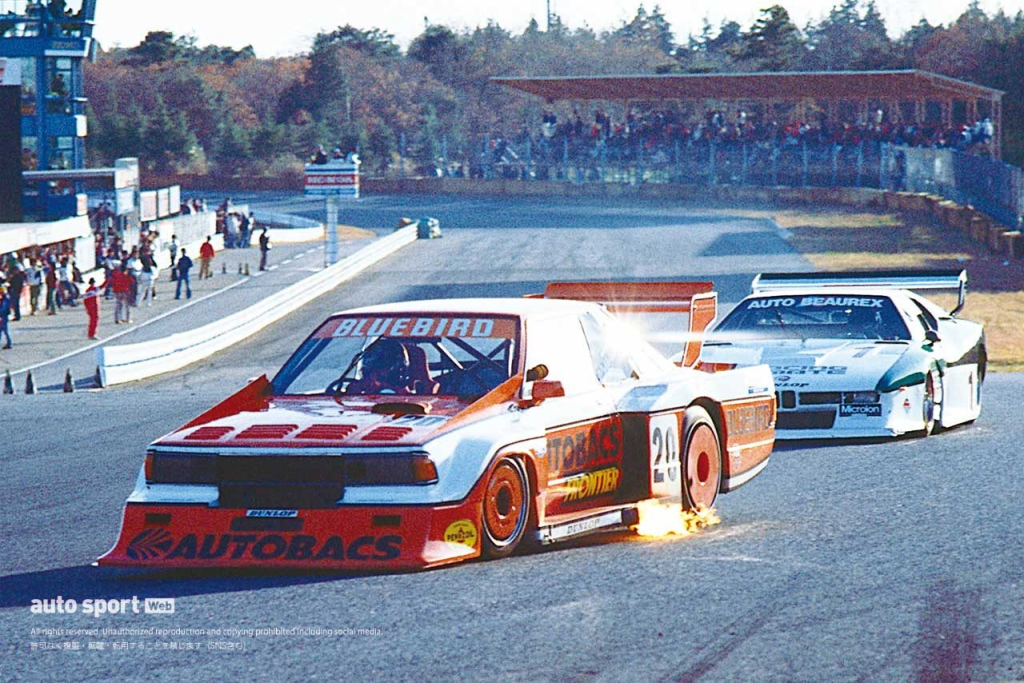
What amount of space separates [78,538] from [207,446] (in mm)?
1673

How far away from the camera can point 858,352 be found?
12.3 m

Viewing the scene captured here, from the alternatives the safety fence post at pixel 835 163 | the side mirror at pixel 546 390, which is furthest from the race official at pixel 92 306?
the safety fence post at pixel 835 163

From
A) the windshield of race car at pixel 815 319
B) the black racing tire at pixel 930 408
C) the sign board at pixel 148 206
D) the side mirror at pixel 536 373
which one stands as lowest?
the black racing tire at pixel 930 408

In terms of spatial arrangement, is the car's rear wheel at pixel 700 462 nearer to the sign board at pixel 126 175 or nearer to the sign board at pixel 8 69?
the sign board at pixel 8 69

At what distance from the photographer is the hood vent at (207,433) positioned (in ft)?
22.6

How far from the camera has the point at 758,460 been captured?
9.24 metres

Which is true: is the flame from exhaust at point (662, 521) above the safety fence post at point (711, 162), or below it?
below

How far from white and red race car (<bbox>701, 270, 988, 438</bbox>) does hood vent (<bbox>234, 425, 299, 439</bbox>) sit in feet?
15.7

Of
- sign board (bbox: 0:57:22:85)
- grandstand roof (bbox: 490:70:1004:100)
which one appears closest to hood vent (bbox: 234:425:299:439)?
sign board (bbox: 0:57:22:85)

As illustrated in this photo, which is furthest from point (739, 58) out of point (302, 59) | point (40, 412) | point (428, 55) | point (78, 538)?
point (78, 538)

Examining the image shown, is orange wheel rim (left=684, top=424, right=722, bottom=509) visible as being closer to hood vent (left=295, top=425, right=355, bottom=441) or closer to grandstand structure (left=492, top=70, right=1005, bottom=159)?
hood vent (left=295, top=425, right=355, bottom=441)

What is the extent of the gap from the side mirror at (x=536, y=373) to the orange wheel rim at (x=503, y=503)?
659 mm

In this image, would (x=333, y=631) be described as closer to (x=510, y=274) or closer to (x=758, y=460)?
(x=758, y=460)

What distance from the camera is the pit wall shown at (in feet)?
145
